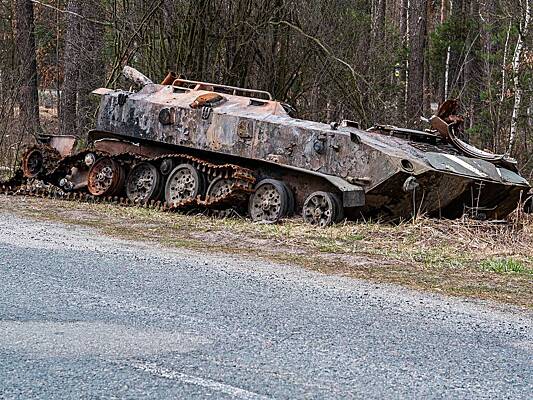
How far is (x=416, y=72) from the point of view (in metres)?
25.0

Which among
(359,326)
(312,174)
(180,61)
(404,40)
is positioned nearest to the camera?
(359,326)

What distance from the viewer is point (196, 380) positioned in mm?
5160

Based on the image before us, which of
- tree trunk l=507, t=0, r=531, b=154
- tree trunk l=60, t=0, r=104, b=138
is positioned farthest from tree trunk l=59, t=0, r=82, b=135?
tree trunk l=507, t=0, r=531, b=154

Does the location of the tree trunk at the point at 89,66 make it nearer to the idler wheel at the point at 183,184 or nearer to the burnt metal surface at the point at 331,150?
the burnt metal surface at the point at 331,150

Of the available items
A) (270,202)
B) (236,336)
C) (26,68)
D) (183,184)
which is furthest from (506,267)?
(26,68)

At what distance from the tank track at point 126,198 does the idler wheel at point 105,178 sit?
0.32 ft

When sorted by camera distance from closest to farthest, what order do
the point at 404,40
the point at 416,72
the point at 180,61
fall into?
the point at 180,61, the point at 416,72, the point at 404,40

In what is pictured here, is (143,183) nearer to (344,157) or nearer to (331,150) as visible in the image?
(331,150)

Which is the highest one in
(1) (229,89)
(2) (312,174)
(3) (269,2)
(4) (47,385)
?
(3) (269,2)

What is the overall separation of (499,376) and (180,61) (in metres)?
15.8

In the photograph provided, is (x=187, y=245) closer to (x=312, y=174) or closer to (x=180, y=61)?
(x=312, y=174)

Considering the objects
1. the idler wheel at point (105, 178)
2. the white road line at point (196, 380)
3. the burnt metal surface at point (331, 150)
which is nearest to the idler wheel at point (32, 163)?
the idler wheel at point (105, 178)

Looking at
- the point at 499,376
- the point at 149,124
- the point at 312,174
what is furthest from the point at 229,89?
the point at 499,376

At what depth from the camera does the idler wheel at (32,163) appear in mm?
17938
